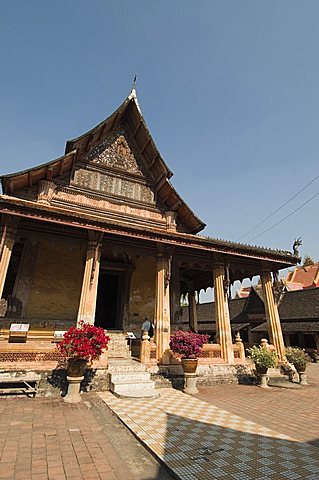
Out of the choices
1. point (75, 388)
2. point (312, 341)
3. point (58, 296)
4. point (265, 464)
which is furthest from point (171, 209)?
point (312, 341)

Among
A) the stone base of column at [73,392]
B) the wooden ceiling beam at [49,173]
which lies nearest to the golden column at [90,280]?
the stone base of column at [73,392]

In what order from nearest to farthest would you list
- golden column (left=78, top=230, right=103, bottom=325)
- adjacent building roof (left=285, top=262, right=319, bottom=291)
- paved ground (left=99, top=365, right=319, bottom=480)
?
paved ground (left=99, top=365, right=319, bottom=480), golden column (left=78, top=230, right=103, bottom=325), adjacent building roof (left=285, top=262, right=319, bottom=291)

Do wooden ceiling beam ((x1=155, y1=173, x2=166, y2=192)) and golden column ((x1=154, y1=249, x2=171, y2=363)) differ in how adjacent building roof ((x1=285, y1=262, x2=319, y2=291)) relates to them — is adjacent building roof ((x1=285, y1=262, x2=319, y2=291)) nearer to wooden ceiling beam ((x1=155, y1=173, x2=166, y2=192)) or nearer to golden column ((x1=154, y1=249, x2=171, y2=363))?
wooden ceiling beam ((x1=155, y1=173, x2=166, y2=192))

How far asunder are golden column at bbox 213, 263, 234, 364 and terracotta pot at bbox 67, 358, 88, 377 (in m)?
5.76

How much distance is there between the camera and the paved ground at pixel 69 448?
3.29m

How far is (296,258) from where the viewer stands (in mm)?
11969

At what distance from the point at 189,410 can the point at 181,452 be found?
7.88 feet


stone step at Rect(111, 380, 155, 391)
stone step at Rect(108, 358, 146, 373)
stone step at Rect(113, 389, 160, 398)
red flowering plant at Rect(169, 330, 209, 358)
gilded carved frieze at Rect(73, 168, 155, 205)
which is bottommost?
stone step at Rect(113, 389, 160, 398)

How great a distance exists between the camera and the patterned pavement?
11.0 feet

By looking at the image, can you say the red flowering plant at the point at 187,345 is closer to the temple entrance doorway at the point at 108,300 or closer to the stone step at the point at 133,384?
the stone step at the point at 133,384

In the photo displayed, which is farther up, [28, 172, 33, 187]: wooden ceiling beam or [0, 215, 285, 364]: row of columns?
[28, 172, 33, 187]: wooden ceiling beam

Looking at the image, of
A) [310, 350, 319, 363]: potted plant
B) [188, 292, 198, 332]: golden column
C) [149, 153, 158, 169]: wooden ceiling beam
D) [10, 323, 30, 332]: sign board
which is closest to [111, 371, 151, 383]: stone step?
[10, 323, 30, 332]: sign board

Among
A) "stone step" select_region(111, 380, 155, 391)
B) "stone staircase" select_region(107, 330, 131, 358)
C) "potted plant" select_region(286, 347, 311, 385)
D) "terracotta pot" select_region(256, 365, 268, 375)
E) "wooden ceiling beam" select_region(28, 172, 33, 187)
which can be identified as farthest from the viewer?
"wooden ceiling beam" select_region(28, 172, 33, 187)

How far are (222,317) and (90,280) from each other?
18.1ft
